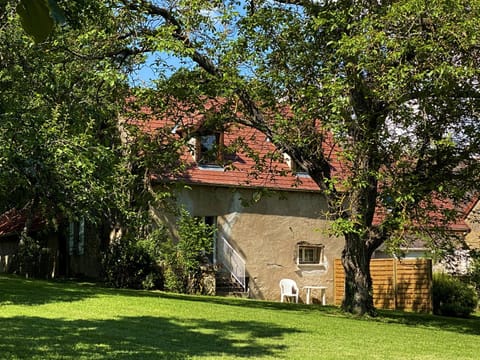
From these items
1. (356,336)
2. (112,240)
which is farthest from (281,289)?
(356,336)

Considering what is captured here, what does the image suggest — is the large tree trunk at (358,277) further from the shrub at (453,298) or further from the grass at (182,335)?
the shrub at (453,298)

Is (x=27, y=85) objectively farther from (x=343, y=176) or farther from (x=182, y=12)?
(x=343, y=176)

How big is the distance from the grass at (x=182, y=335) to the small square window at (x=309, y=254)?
12.7 m

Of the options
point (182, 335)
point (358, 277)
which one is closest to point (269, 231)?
point (358, 277)

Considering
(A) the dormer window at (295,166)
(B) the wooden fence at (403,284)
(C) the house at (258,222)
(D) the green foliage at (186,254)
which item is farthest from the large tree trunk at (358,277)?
(C) the house at (258,222)

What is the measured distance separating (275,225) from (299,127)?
1266 centimetres

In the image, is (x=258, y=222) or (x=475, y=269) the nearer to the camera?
(x=475, y=269)

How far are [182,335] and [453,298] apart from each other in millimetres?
16165

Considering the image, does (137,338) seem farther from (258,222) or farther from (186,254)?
(258,222)

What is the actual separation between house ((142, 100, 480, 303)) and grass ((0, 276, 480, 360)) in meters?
10.5

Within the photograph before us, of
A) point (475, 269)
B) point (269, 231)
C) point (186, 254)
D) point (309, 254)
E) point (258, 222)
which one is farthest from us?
point (309, 254)

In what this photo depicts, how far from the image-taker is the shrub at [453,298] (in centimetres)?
2378

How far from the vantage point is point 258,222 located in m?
27.1

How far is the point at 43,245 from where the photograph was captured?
101 feet
